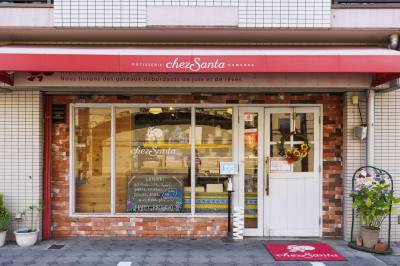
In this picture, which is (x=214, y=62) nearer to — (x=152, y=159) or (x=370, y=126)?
(x=152, y=159)

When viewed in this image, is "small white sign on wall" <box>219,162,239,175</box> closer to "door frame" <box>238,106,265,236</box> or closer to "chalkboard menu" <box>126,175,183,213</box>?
"door frame" <box>238,106,265,236</box>

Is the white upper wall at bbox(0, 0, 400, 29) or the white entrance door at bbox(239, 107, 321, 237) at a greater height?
the white upper wall at bbox(0, 0, 400, 29)

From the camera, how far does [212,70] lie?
21.2 ft

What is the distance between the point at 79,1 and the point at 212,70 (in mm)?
2800

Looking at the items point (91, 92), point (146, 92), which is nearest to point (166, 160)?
point (146, 92)

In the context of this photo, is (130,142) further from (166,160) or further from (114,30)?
(114,30)

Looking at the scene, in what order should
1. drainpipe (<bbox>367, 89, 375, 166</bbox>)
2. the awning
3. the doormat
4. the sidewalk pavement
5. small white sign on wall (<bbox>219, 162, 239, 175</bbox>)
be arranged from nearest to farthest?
the awning → the sidewalk pavement → the doormat → drainpipe (<bbox>367, 89, 375, 166</bbox>) → small white sign on wall (<bbox>219, 162, 239, 175</bbox>)

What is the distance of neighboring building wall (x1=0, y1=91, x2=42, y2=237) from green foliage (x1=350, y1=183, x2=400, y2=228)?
19.0ft

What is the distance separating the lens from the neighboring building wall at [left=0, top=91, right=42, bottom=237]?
304 inches

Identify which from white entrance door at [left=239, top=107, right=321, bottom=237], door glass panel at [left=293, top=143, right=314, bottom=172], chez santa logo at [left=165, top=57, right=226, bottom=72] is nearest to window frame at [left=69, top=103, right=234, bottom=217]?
white entrance door at [left=239, top=107, right=321, bottom=237]

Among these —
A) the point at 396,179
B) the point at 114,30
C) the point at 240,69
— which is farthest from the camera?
the point at 396,179

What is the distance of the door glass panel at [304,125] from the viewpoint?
26.8 feet

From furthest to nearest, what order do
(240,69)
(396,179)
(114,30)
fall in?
(396,179)
(114,30)
(240,69)

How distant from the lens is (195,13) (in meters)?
7.30
